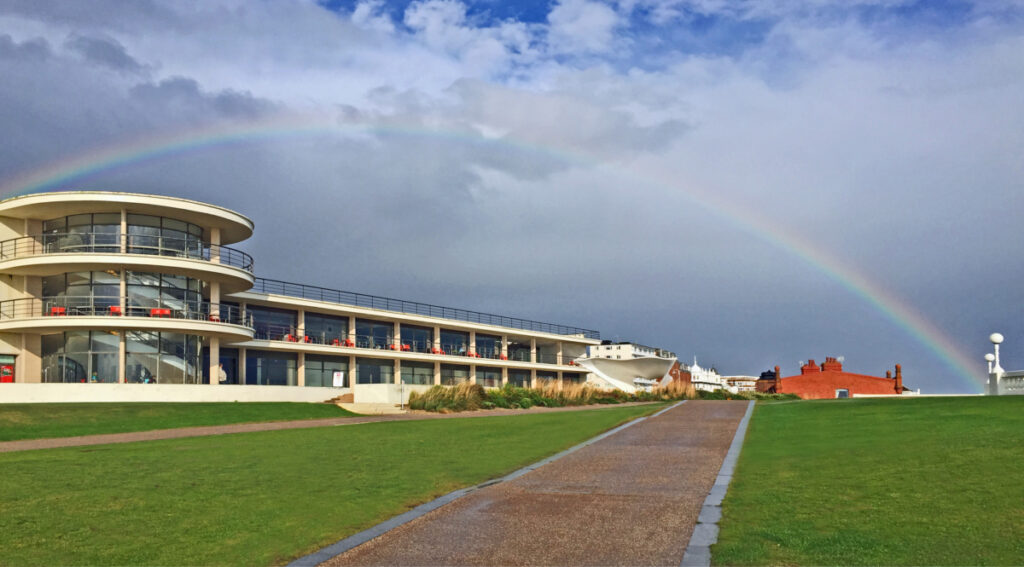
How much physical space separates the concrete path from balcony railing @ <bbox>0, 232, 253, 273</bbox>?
29.2m

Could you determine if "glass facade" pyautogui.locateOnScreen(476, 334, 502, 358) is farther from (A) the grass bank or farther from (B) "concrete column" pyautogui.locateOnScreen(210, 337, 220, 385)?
(B) "concrete column" pyautogui.locateOnScreen(210, 337, 220, 385)

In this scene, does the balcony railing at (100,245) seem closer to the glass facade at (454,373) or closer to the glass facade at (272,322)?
the glass facade at (272,322)

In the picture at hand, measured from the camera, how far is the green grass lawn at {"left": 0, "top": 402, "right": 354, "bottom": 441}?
26.5m

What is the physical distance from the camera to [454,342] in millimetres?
67438

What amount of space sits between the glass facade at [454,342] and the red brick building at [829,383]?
2805 cm

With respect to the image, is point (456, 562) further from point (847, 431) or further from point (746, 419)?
point (746, 419)

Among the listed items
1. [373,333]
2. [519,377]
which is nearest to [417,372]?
[373,333]

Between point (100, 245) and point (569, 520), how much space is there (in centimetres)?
3451

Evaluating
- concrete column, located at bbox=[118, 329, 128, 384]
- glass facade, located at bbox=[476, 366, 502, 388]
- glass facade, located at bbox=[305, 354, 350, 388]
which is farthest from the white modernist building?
glass facade, located at bbox=[476, 366, 502, 388]

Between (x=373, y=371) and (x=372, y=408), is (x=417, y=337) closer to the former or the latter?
(x=373, y=371)

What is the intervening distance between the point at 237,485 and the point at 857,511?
8.63 m

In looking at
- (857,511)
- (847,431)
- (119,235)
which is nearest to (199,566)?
(857,511)

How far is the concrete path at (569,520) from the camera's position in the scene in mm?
8016

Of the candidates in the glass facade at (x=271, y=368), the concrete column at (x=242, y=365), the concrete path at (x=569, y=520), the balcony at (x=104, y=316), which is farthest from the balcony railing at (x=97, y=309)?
the concrete path at (x=569, y=520)
